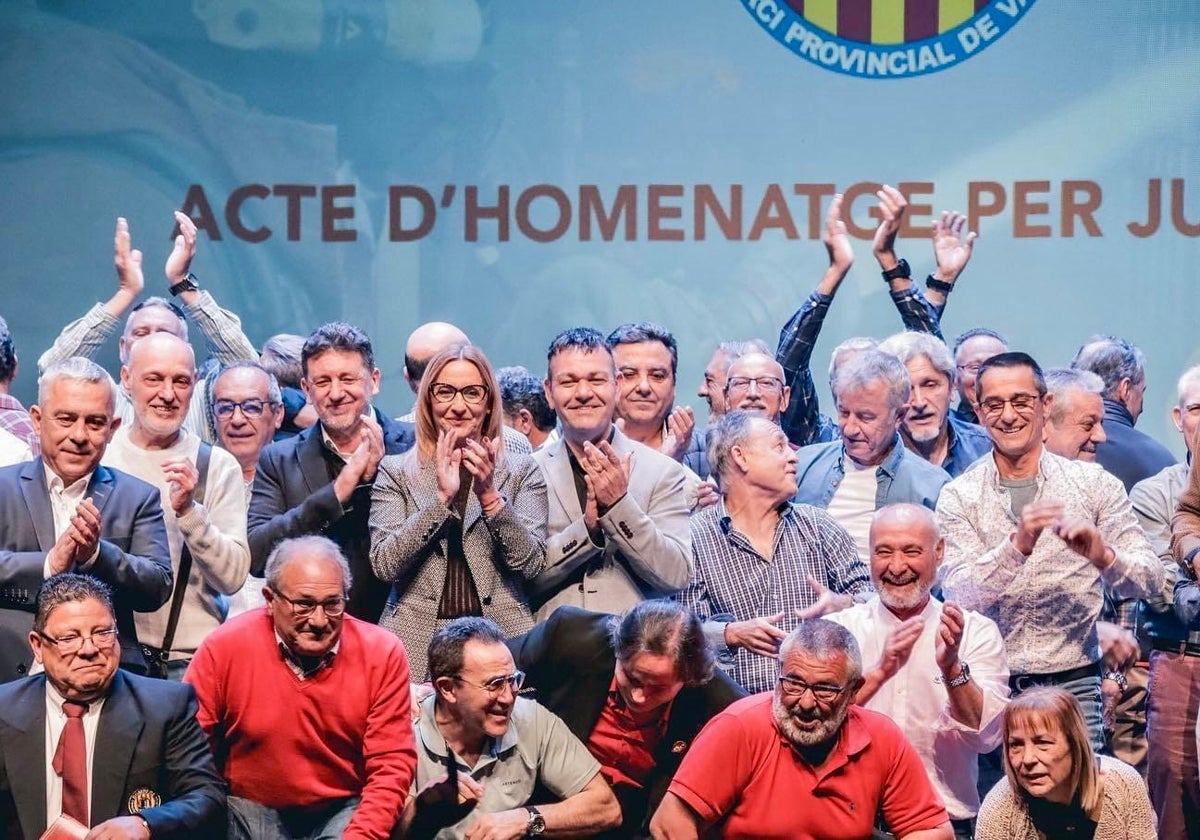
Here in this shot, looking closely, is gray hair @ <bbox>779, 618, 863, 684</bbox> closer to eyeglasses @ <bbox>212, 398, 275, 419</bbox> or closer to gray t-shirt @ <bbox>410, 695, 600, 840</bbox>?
gray t-shirt @ <bbox>410, 695, 600, 840</bbox>

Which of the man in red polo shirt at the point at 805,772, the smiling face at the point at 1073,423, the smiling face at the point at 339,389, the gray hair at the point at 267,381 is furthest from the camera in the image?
the gray hair at the point at 267,381

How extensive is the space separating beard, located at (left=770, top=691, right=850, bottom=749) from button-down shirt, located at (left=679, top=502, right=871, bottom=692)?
46 cm

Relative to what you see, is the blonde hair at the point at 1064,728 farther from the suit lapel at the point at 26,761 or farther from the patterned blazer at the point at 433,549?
the suit lapel at the point at 26,761

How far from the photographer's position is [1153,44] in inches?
250

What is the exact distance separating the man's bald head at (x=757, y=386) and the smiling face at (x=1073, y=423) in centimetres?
75

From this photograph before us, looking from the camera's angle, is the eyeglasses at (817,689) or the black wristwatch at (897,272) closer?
the eyeglasses at (817,689)

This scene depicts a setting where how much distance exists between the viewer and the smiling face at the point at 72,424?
4.12 metres

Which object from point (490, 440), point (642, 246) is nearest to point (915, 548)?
point (490, 440)

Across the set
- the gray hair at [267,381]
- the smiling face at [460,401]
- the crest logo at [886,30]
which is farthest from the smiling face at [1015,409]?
the crest logo at [886,30]

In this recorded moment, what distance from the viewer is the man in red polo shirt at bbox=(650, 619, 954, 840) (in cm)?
383

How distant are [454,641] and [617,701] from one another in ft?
1.49

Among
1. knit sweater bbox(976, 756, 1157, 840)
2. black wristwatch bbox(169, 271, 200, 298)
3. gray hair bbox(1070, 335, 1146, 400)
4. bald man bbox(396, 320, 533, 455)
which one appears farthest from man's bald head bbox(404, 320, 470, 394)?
knit sweater bbox(976, 756, 1157, 840)

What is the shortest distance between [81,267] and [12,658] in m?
2.92

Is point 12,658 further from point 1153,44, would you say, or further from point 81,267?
point 1153,44
